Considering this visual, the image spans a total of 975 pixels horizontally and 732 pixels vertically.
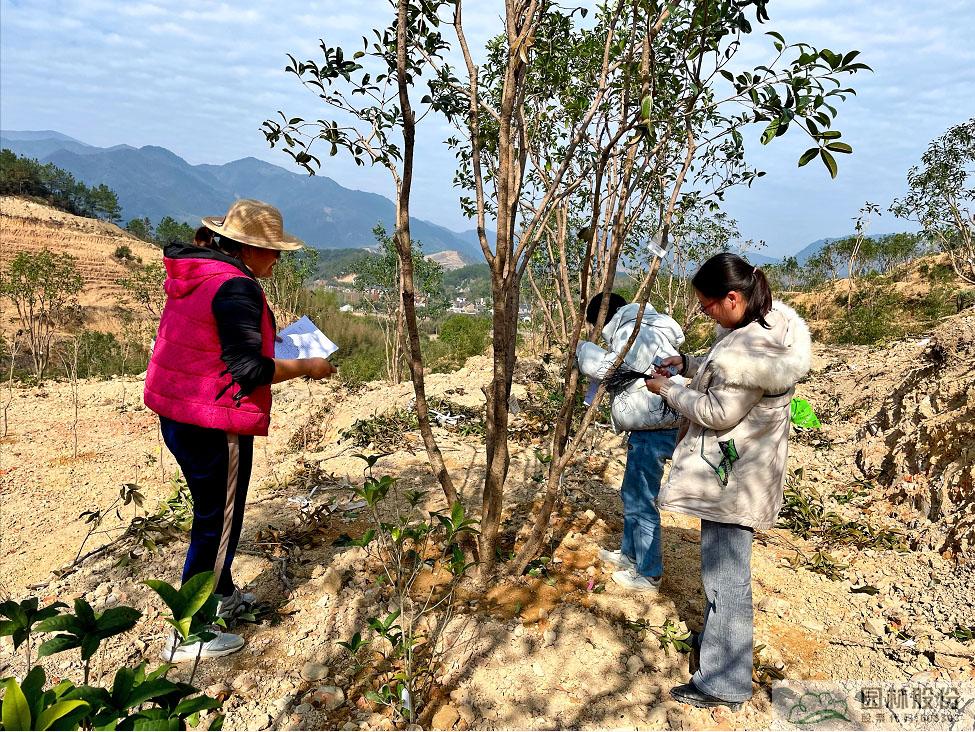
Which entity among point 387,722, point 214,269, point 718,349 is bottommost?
point 387,722

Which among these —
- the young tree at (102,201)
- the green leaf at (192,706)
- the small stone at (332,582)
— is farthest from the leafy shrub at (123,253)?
the green leaf at (192,706)

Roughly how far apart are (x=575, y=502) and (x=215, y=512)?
239cm

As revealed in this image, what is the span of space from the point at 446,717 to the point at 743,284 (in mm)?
1756

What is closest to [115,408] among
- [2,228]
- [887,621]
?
[887,621]

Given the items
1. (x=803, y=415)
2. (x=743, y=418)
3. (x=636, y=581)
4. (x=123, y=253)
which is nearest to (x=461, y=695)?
(x=636, y=581)

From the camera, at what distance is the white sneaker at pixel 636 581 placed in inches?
99.8

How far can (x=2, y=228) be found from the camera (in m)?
30.4

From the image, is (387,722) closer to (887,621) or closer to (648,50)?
(887,621)

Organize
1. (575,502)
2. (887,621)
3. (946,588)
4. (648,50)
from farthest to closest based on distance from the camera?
(575,502), (946,588), (887,621), (648,50)

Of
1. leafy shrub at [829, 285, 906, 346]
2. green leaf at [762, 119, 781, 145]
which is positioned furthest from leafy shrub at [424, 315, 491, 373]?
green leaf at [762, 119, 781, 145]

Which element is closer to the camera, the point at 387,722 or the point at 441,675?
the point at 387,722

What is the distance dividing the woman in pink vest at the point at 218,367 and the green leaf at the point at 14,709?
105 cm

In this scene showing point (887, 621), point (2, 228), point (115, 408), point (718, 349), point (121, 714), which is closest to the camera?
point (121, 714)
